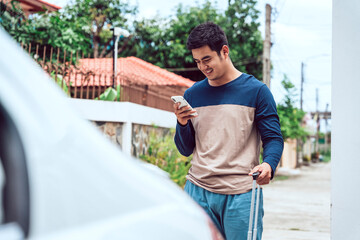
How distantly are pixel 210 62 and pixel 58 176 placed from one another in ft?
6.38

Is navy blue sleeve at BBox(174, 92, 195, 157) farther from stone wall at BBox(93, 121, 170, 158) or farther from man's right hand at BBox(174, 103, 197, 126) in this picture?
stone wall at BBox(93, 121, 170, 158)

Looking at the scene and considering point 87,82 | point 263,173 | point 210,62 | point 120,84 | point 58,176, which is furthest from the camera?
point 120,84

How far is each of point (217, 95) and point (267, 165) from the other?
1.62ft

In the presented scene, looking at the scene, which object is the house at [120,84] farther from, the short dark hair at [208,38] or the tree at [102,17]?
the tree at [102,17]

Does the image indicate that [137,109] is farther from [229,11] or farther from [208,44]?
[229,11]

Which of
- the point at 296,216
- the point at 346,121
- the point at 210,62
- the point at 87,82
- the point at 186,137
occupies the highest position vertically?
the point at 87,82

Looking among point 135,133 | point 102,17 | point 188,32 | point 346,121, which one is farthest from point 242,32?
point 346,121

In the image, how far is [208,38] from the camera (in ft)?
9.21

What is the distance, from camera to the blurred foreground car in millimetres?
896

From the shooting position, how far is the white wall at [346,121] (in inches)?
132

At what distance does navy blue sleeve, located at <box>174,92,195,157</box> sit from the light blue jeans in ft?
0.90

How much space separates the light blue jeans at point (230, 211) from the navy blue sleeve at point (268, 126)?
0.82ft

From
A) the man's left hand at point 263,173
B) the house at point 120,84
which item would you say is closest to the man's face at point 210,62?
the man's left hand at point 263,173

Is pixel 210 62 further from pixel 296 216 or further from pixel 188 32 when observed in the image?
pixel 188 32
